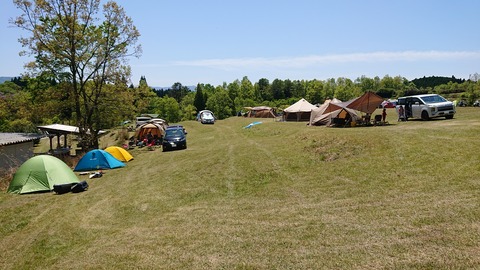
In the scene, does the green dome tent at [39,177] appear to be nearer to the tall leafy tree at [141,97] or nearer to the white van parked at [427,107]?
the tall leafy tree at [141,97]

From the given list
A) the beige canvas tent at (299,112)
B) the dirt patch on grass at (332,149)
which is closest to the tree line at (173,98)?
the beige canvas tent at (299,112)

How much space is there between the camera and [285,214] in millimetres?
9211

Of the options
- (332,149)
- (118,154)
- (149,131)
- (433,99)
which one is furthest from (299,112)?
(332,149)

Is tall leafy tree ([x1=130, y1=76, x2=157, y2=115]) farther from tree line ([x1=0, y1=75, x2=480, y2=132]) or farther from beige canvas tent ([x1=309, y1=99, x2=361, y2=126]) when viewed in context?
beige canvas tent ([x1=309, y1=99, x2=361, y2=126])

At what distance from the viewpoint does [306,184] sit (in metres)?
11.9

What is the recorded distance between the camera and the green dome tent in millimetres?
15508

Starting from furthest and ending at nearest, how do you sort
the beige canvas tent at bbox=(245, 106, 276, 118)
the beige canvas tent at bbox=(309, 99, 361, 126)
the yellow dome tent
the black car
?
1. the beige canvas tent at bbox=(245, 106, 276, 118)
2. the black car
3. the beige canvas tent at bbox=(309, 99, 361, 126)
4. the yellow dome tent

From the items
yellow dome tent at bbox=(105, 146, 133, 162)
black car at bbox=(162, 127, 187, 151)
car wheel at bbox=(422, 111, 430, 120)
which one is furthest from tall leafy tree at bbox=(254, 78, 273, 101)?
yellow dome tent at bbox=(105, 146, 133, 162)

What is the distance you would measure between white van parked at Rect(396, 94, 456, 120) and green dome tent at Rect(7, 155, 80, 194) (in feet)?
67.1

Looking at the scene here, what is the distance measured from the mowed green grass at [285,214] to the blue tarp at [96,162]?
5006mm

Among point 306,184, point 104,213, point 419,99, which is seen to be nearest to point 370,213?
point 306,184

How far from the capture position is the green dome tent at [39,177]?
611 inches

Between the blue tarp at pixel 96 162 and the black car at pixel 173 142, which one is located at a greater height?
the black car at pixel 173 142

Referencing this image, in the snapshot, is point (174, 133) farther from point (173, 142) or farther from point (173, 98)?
point (173, 98)
